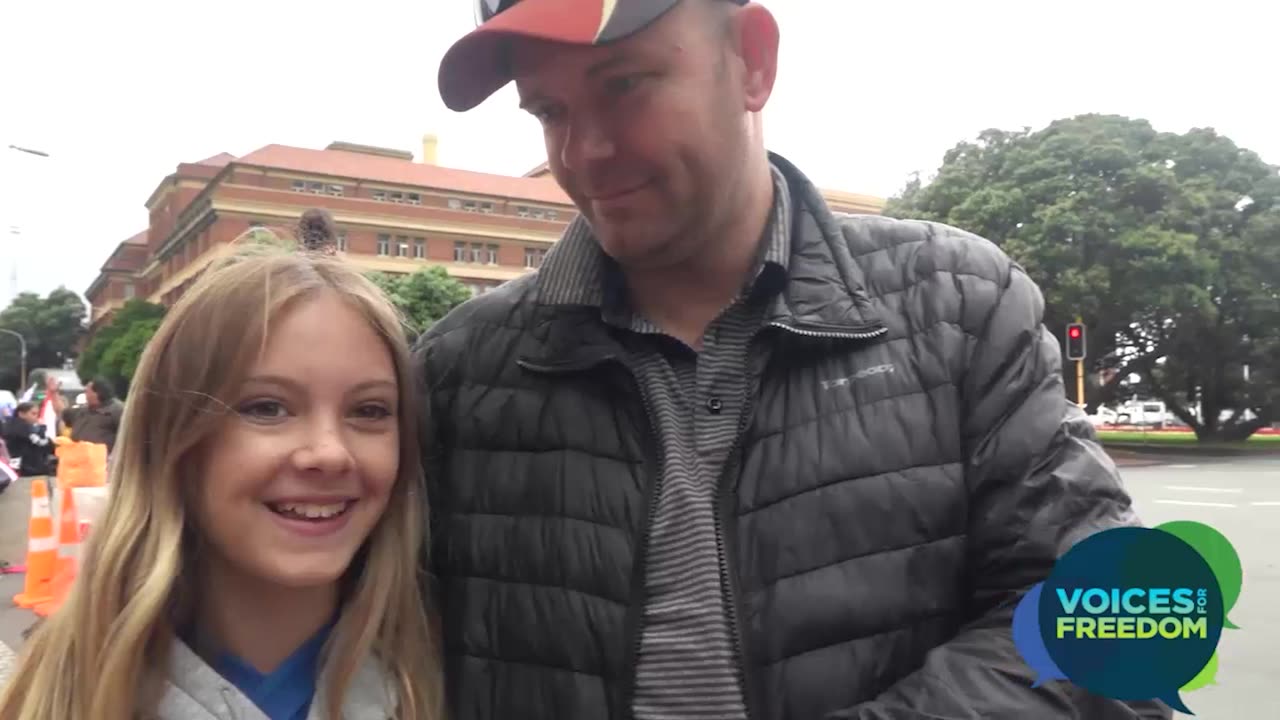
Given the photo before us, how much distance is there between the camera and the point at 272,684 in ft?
5.26

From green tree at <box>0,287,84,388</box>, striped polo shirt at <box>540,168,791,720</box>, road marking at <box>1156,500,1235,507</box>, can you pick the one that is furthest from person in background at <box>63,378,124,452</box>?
green tree at <box>0,287,84,388</box>

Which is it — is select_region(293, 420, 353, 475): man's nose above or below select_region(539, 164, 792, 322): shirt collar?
below

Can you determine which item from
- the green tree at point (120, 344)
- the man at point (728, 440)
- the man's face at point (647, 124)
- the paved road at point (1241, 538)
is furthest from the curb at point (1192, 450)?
the green tree at point (120, 344)

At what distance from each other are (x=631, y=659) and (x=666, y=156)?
71cm

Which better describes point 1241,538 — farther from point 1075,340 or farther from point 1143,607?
point 1143,607

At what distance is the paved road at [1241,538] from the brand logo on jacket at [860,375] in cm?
51

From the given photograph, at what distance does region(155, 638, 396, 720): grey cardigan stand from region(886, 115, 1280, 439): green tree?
22.5 m

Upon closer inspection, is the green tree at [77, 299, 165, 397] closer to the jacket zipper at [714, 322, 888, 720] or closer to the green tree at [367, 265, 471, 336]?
the green tree at [367, 265, 471, 336]

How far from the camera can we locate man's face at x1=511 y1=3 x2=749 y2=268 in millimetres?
1368

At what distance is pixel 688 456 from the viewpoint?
144cm

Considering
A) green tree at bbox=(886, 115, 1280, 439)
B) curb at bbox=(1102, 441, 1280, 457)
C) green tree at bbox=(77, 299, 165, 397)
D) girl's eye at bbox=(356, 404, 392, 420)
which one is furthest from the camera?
green tree at bbox=(77, 299, 165, 397)

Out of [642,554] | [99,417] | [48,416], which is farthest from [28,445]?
[642,554]

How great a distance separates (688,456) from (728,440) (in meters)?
0.06

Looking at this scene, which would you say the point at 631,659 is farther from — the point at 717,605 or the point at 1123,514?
the point at 1123,514
